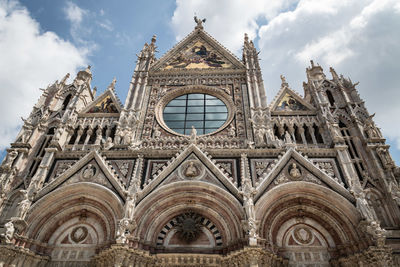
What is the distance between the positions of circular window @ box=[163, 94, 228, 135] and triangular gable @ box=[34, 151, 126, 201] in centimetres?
413

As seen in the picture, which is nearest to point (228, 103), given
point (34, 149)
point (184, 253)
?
point (184, 253)

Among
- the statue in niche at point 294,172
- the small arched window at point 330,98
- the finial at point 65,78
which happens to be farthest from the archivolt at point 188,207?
the finial at point 65,78

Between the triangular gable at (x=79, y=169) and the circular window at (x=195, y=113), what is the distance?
13.5ft

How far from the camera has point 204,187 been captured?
11.1 m

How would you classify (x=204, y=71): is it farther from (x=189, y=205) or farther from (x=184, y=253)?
(x=184, y=253)

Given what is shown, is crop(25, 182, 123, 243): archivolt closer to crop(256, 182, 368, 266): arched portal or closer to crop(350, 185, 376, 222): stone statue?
crop(256, 182, 368, 266): arched portal

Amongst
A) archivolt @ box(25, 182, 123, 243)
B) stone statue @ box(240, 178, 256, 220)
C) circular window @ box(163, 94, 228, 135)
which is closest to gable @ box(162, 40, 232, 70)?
circular window @ box(163, 94, 228, 135)

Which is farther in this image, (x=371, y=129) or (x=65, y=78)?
(x=65, y=78)

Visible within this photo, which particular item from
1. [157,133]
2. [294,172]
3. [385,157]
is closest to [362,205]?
[294,172]

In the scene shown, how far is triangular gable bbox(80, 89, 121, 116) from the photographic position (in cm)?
1543

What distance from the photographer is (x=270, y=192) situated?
10.8 meters

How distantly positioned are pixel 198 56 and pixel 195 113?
517 cm

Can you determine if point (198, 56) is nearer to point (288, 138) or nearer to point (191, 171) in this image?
point (288, 138)

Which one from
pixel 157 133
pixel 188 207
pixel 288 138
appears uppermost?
pixel 157 133
